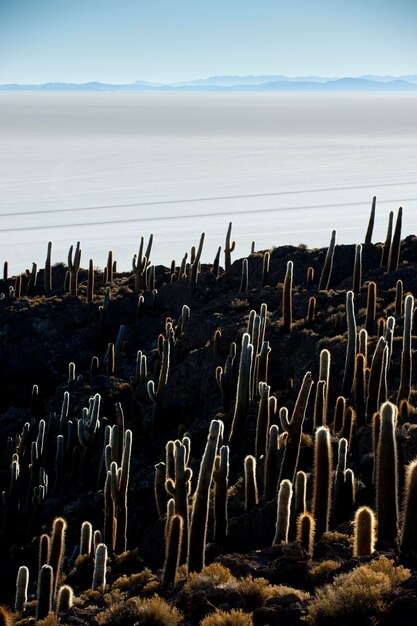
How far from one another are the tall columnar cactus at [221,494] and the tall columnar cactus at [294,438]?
2.96 feet

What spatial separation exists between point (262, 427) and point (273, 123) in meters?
119

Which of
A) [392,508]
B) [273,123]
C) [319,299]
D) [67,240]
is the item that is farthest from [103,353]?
[273,123]

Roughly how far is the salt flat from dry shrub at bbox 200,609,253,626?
27.4 m

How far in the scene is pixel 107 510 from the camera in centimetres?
1110

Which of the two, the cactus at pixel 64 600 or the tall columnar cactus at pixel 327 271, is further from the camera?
the tall columnar cactus at pixel 327 271

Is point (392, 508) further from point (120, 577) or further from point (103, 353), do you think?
point (103, 353)

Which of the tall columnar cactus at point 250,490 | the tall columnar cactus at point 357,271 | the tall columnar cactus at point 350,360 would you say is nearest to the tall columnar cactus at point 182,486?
the tall columnar cactus at point 250,490

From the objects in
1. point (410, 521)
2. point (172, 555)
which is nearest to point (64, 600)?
point (172, 555)

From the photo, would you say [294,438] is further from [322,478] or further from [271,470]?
[322,478]

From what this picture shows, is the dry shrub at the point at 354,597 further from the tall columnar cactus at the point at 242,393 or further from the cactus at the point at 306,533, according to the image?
the tall columnar cactus at the point at 242,393

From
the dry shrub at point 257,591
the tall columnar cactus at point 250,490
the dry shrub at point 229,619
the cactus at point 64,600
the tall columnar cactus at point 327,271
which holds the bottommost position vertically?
the cactus at point 64,600

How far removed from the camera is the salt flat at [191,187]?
41.3 m

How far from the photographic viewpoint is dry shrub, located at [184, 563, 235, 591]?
26.0ft

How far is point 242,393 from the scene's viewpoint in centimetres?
1279
